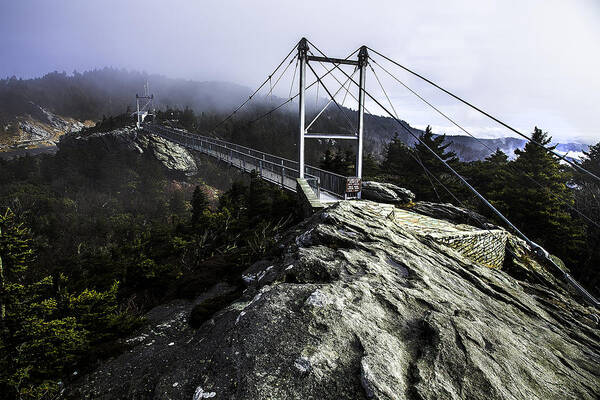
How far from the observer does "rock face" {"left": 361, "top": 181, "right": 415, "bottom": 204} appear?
36.9ft

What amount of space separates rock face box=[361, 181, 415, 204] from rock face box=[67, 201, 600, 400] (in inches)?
241

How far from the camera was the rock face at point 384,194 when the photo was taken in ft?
36.9

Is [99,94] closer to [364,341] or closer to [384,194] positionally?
[384,194]

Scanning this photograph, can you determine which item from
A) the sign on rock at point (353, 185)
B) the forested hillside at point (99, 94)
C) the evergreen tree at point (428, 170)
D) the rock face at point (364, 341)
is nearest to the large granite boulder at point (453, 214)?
the sign on rock at point (353, 185)

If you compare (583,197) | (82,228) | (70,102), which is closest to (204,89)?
(70,102)

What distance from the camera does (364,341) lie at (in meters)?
2.67

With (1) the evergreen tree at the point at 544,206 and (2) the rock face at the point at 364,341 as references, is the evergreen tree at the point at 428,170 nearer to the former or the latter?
(1) the evergreen tree at the point at 544,206

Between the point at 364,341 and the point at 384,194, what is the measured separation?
9.23 meters

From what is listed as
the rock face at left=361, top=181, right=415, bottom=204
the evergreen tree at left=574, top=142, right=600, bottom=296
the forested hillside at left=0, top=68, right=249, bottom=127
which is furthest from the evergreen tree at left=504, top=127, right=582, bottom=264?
the forested hillside at left=0, top=68, right=249, bottom=127

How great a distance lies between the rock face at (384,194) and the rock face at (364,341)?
6.13 metres

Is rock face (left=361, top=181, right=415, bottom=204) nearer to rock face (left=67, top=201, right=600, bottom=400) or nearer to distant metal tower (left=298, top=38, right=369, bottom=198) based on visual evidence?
distant metal tower (left=298, top=38, right=369, bottom=198)

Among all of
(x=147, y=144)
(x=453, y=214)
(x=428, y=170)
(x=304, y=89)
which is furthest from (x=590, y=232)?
(x=147, y=144)

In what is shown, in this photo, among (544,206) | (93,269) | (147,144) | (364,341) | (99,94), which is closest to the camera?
(364,341)

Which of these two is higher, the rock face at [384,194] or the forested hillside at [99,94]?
the forested hillside at [99,94]
